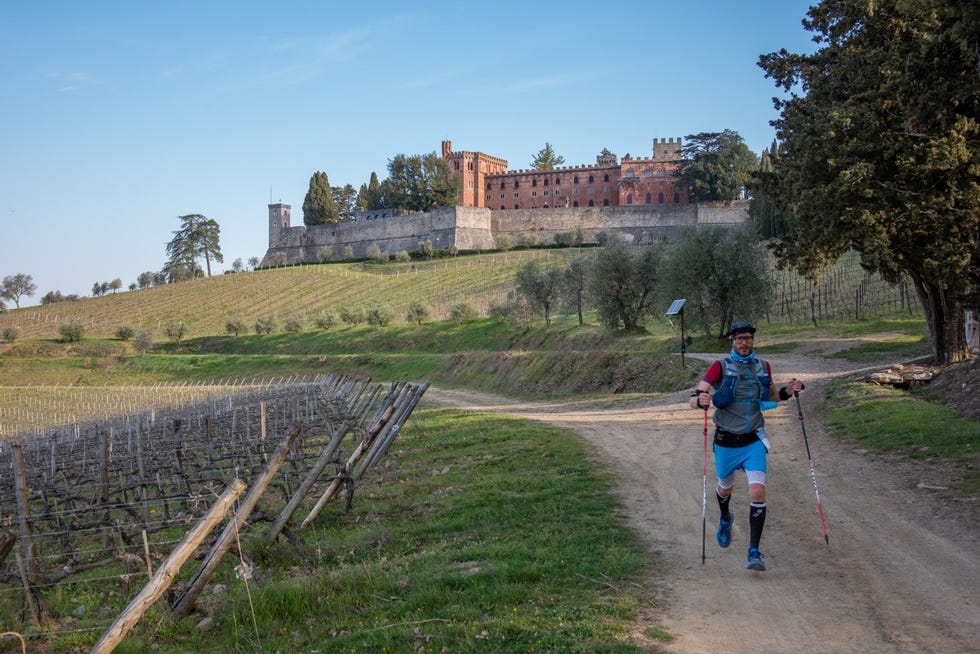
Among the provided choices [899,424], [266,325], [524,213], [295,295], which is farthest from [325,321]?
[899,424]

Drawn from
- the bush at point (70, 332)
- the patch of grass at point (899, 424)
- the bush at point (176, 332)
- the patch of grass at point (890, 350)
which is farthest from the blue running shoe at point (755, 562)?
the bush at point (70, 332)

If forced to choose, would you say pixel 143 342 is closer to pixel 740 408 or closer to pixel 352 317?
pixel 352 317

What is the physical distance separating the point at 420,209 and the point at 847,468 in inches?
4259

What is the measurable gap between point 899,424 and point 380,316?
5146 centimetres

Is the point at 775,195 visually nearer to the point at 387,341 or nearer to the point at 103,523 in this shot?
the point at 103,523

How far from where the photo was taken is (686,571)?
6988mm

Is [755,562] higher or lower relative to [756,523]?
lower

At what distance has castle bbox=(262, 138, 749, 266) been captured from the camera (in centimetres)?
10444

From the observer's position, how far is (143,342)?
67125mm

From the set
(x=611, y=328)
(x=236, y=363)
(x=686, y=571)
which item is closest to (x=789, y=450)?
(x=686, y=571)

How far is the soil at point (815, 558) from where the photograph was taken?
5.46 m

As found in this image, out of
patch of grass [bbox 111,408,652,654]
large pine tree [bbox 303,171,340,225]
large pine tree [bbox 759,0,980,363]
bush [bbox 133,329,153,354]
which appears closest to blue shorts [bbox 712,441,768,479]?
patch of grass [bbox 111,408,652,654]

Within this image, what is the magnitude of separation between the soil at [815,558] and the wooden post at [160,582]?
3624mm

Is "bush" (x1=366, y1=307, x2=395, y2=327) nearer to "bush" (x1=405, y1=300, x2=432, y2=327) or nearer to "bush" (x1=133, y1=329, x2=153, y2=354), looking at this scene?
"bush" (x1=405, y1=300, x2=432, y2=327)
